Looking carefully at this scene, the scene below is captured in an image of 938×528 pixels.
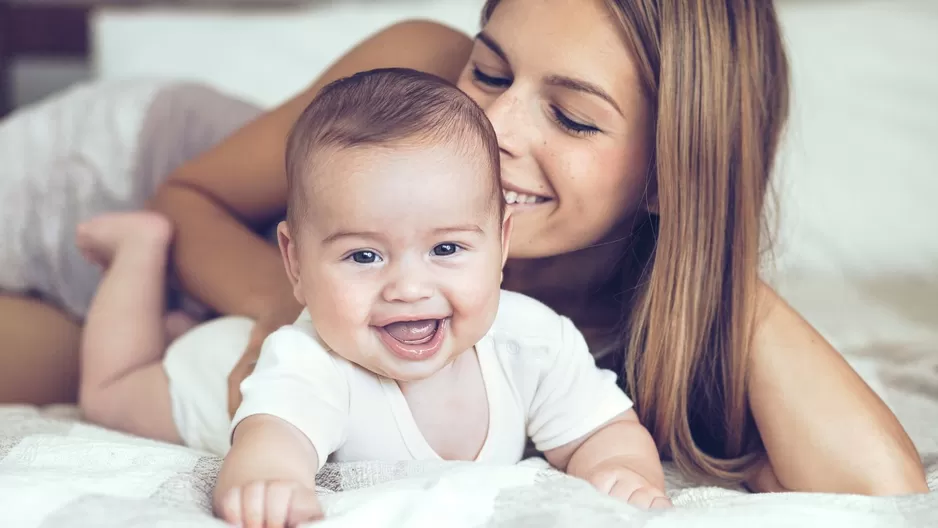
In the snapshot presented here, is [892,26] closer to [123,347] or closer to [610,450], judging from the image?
[610,450]

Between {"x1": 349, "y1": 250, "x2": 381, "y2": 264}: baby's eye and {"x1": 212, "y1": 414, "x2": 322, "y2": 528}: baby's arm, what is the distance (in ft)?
0.56

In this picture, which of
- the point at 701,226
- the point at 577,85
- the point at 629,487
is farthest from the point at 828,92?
the point at 629,487

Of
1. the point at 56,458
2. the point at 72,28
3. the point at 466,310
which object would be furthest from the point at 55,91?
the point at 466,310

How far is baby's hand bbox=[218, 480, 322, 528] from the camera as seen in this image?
0.77 m

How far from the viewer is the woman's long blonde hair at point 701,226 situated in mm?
1127

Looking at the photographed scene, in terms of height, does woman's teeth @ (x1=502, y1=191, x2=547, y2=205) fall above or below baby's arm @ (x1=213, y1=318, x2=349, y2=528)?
above

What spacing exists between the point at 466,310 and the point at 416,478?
17 cm

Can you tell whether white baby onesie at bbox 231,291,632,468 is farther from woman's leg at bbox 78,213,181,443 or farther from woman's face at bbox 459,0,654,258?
woman's leg at bbox 78,213,181,443

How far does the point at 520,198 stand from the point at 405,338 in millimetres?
331

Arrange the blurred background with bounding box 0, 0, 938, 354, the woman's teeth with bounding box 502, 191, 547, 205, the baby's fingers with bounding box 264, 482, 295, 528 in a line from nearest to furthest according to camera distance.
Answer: the baby's fingers with bounding box 264, 482, 295, 528, the woman's teeth with bounding box 502, 191, 547, 205, the blurred background with bounding box 0, 0, 938, 354

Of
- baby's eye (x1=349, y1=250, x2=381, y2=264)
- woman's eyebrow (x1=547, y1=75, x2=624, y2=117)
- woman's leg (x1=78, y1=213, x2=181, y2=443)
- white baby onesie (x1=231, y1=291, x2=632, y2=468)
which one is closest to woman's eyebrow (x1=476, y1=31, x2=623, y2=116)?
woman's eyebrow (x1=547, y1=75, x2=624, y2=117)

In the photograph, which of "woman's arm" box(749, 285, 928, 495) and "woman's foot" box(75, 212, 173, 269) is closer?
"woman's arm" box(749, 285, 928, 495)

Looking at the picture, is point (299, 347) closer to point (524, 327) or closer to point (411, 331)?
point (411, 331)

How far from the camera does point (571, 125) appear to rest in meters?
1.14
